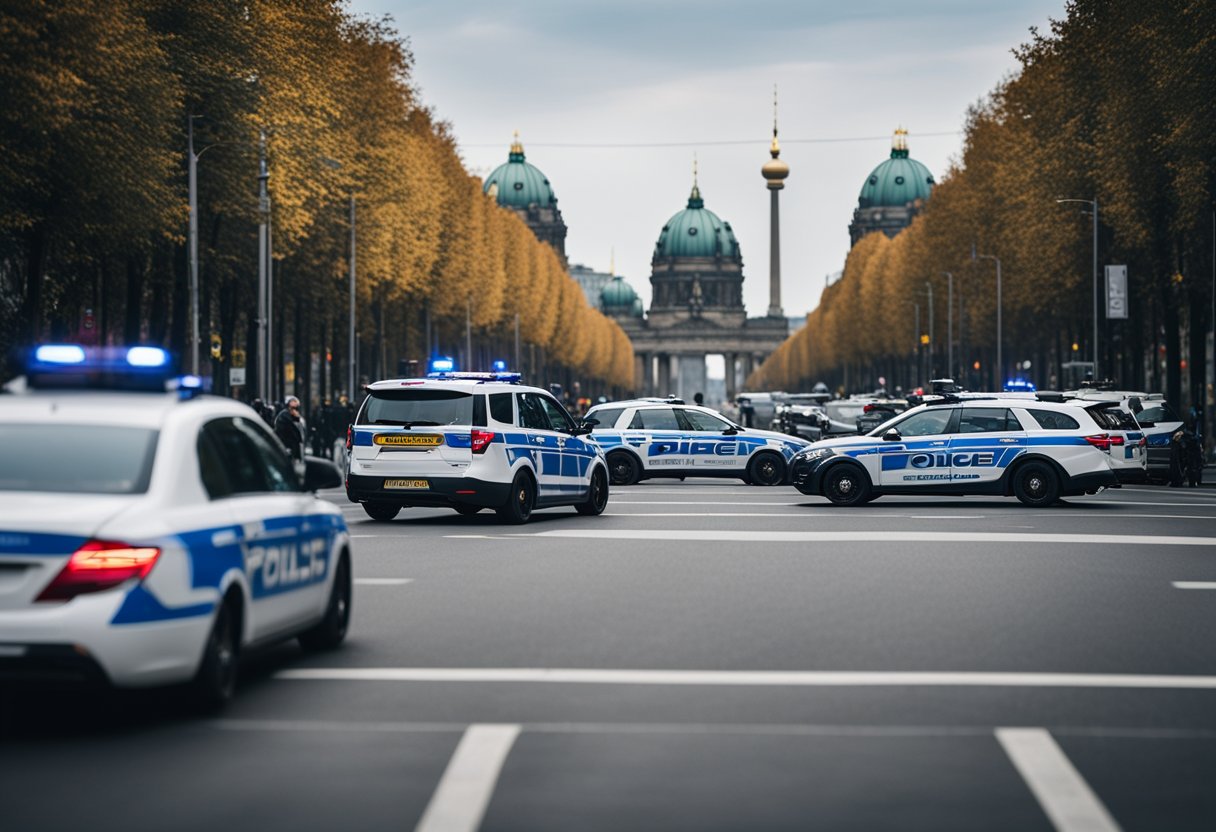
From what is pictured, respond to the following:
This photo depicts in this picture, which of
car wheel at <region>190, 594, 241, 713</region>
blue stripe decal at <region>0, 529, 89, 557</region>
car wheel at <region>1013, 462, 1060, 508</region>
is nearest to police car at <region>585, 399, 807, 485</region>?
car wheel at <region>1013, 462, 1060, 508</region>

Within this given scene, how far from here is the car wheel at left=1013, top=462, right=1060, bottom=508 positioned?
94.0ft

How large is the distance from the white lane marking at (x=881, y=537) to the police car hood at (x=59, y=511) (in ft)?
40.7

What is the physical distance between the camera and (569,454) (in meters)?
25.8

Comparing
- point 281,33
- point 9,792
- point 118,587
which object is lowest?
point 9,792

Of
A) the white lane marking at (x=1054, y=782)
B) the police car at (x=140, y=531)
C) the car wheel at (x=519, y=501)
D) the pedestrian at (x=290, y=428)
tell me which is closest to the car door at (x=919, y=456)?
the car wheel at (x=519, y=501)

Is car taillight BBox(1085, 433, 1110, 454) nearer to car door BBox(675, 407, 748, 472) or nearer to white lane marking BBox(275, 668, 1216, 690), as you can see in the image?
car door BBox(675, 407, 748, 472)

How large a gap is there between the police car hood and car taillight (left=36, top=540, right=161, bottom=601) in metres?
0.09

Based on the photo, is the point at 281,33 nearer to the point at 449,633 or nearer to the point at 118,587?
the point at 449,633

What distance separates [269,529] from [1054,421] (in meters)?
19.7

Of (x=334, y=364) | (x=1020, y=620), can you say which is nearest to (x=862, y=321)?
(x=334, y=364)

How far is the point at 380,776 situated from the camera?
8.20 metres

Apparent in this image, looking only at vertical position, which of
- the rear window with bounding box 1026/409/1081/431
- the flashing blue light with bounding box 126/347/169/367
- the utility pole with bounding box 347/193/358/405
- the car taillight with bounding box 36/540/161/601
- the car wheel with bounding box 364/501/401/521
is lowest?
the car wheel with bounding box 364/501/401/521

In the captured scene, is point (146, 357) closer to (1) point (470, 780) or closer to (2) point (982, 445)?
(1) point (470, 780)

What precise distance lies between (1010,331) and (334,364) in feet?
99.0
